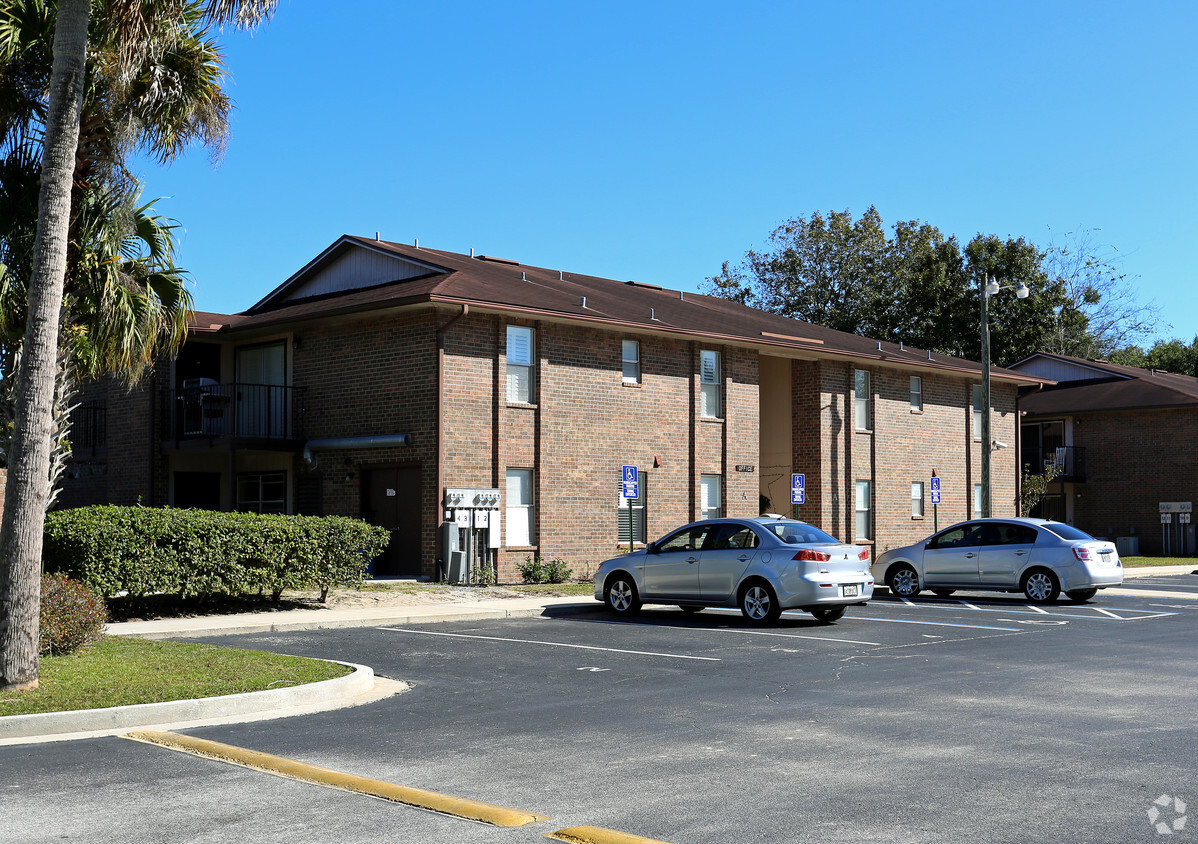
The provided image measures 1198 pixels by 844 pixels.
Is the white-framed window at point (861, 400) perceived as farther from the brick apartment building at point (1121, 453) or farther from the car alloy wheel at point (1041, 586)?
the brick apartment building at point (1121, 453)

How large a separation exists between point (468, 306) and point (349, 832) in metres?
17.9

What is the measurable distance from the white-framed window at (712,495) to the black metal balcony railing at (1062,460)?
2083 cm

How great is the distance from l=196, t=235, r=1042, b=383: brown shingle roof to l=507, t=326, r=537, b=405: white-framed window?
0.67 meters

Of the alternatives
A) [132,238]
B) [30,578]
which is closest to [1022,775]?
[30,578]

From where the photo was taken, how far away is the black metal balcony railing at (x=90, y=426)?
Result: 2959 centimetres

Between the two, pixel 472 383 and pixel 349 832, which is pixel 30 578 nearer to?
pixel 349 832

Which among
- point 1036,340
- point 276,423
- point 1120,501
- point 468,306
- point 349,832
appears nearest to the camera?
point 349,832

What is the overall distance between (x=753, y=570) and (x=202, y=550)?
25.7 ft

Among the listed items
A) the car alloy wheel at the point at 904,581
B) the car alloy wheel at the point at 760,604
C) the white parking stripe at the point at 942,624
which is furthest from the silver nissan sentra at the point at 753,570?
the car alloy wheel at the point at 904,581

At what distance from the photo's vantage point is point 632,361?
2741 cm

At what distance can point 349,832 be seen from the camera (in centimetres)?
617

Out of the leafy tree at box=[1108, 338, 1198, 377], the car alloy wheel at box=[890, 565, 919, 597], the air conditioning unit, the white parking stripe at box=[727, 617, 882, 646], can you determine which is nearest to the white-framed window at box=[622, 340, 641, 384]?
the car alloy wheel at box=[890, 565, 919, 597]

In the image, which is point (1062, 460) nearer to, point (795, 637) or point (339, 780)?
point (795, 637)

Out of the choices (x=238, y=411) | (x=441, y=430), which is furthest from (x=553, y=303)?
(x=238, y=411)
